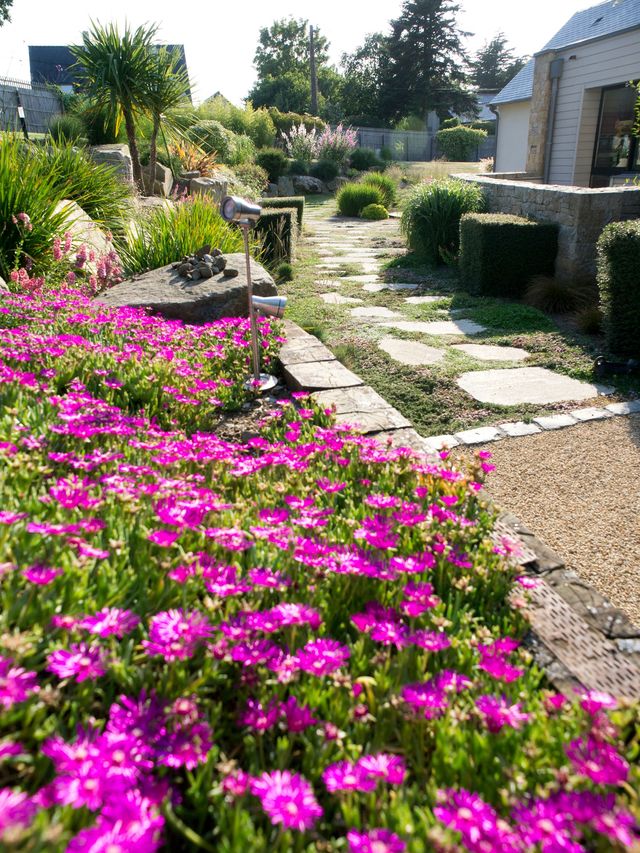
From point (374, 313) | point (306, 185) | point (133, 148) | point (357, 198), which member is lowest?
point (374, 313)

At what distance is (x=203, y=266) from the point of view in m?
5.01

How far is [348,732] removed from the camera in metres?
→ 1.17

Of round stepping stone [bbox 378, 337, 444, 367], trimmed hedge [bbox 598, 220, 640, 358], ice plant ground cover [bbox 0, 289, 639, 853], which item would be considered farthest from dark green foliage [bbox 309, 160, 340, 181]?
ice plant ground cover [bbox 0, 289, 639, 853]

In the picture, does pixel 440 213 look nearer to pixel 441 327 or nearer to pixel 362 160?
pixel 441 327

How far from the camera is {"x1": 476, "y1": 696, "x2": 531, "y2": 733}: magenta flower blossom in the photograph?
1118mm

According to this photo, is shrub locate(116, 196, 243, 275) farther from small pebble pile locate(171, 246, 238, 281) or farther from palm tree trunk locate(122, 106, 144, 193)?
palm tree trunk locate(122, 106, 144, 193)

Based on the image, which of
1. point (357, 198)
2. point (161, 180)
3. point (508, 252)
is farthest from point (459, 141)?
point (508, 252)

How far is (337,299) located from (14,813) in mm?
6659

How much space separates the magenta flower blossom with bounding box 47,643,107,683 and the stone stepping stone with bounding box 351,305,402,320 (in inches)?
216

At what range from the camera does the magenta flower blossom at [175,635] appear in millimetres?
1109

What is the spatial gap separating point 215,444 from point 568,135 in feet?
41.3

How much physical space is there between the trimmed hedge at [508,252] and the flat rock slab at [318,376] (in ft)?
12.6

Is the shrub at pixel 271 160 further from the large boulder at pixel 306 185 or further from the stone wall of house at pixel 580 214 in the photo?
the stone wall of house at pixel 580 214

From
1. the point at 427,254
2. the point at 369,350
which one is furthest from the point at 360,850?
the point at 427,254
